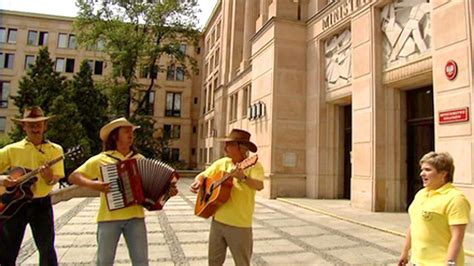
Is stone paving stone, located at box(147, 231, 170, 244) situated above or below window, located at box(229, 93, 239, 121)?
below

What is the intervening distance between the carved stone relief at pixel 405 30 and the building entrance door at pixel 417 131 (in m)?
1.15

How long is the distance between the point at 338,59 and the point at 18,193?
10.8 m

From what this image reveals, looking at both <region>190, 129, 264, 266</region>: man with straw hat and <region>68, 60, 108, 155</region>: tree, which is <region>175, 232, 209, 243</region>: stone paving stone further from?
<region>68, 60, 108, 155</region>: tree

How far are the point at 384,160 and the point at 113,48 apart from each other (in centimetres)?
2020

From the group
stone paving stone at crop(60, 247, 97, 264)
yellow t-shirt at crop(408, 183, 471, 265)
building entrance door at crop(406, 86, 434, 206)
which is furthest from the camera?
building entrance door at crop(406, 86, 434, 206)

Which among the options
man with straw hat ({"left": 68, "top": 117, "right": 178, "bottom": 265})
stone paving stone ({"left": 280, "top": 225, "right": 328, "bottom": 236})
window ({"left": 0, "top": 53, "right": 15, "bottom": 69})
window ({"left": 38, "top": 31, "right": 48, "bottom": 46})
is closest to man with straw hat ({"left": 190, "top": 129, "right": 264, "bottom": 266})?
man with straw hat ({"left": 68, "top": 117, "right": 178, "bottom": 265})

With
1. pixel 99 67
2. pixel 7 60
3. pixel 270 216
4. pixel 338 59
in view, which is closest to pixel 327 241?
pixel 270 216

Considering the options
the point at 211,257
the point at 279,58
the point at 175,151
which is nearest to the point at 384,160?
the point at 279,58

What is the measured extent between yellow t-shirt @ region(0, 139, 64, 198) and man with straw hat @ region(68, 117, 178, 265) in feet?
2.24

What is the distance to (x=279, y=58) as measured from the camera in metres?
13.5

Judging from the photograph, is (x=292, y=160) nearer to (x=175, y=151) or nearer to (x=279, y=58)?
(x=279, y=58)

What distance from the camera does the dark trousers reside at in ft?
11.4

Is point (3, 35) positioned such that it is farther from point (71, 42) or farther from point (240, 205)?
point (240, 205)

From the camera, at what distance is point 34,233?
3.55 meters
